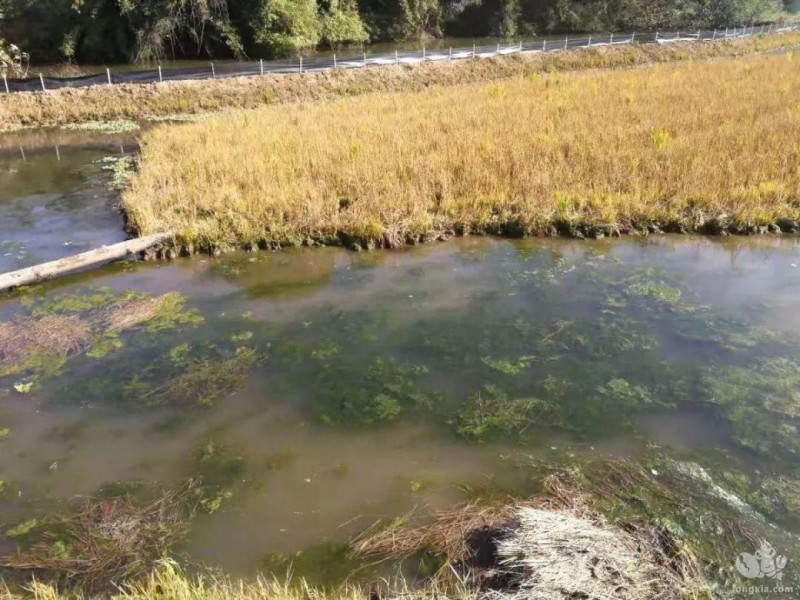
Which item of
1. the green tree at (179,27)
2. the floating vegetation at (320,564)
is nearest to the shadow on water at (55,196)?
the floating vegetation at (320,564)

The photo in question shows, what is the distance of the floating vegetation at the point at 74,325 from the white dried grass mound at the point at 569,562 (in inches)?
190

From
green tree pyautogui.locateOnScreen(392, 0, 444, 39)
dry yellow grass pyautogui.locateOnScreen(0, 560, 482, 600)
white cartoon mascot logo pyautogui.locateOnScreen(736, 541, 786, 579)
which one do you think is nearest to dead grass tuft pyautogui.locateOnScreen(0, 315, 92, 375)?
dry yellow grass pyautogui.locateOnScreen(0, 560, 482, 600)

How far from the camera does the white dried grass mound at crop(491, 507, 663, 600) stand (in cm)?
335

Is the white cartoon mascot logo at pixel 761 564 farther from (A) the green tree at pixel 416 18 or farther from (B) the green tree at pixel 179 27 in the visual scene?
(A) the green tree at pixel 416 18

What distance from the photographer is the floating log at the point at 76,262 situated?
7746 millimetres

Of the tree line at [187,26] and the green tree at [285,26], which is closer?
the tree line at [187,26]

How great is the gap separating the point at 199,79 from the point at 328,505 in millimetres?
21001

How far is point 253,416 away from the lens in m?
→ 5.44

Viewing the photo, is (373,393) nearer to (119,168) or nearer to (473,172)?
(473,172)

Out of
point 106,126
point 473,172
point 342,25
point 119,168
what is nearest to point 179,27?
point 342,25

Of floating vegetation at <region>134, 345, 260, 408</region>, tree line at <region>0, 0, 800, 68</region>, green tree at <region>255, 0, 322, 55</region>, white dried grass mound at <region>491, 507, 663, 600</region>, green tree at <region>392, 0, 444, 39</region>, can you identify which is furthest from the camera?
green tree at <region>392, 0, 444, 39</region>

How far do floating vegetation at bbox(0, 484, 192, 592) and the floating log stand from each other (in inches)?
177

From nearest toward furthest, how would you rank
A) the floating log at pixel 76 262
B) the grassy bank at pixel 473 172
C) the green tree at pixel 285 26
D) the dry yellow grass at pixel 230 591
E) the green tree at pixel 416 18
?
1. the dry yellow grass at pixel 230 591
2. the floating log at pixel 76 262
3. the grassy bank at pixel 473 172
4. the green tree at pixel 285 26
5. the green tree at pixel 416 18

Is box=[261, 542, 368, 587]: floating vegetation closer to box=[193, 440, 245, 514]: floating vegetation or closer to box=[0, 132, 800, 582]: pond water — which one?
box=[0, 132, 800, 582]: pond water
